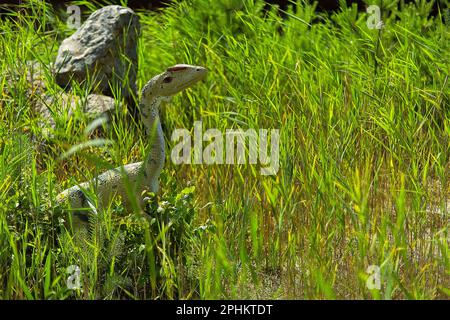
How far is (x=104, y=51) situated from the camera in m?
4.65

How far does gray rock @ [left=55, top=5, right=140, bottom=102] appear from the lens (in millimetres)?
4566

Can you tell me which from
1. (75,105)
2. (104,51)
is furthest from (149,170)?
(104,51)

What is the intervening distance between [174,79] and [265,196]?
596 mm

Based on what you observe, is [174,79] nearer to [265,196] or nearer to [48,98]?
[265,196]

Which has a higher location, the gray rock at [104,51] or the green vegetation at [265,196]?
the gray rock at [104,51]

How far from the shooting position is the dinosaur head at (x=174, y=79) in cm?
328

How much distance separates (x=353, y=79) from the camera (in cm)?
421

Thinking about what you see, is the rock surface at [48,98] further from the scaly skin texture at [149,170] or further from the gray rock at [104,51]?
the scaly skin texture at [149,170]

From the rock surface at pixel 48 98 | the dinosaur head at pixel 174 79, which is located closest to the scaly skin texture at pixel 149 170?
the dinosaur head at pixel 174 79

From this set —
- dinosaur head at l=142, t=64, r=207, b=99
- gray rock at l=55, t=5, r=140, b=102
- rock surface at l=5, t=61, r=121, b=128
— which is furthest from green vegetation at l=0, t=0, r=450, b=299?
dinosaur head at l=142, t=64, r=207, b=99

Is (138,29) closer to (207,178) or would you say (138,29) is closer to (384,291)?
(207,178)

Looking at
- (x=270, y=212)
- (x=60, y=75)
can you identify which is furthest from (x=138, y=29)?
(x=270, y=212)

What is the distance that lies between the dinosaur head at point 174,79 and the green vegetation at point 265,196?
38 cm

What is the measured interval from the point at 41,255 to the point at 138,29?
7.51 ft
